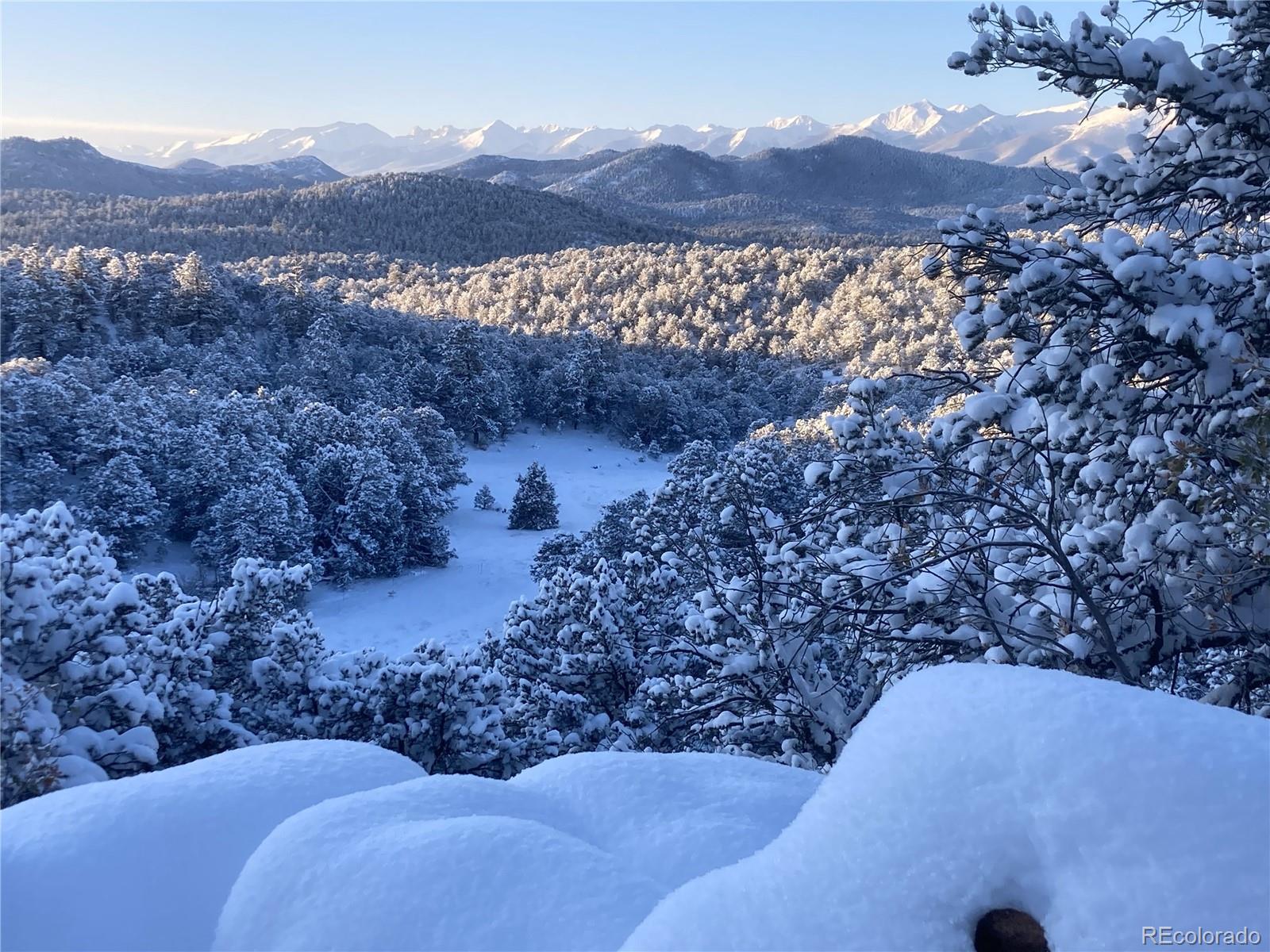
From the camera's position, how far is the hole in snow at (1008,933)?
1.55 m

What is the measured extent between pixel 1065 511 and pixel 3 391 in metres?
25.1

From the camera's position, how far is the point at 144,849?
2975 mm

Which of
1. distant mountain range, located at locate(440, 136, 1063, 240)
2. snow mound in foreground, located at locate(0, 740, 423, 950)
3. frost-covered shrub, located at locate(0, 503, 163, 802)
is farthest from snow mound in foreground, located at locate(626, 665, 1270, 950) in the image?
distant mountain range, located at locate(440, 136, 1063, 240)

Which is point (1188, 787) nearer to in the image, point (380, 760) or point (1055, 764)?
point (1055, 764)

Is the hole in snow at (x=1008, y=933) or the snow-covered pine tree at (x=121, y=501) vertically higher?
the hole in snow at (x=1008, y=933)

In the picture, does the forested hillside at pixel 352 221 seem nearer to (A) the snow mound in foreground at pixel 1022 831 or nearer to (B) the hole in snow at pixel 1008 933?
(A) the snow mound in foreground at pixel 1022 831

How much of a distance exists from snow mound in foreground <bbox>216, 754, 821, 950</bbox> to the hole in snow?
3.79 feet

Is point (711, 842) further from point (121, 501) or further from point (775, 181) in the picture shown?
point (775, 181)

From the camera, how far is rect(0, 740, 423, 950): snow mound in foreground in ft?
8.93

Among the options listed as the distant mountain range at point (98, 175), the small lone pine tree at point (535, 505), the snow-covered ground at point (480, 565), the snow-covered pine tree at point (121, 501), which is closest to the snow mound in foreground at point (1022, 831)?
the snow-covered ground at point (480, 565)

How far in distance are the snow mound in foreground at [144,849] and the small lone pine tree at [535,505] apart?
27048mm

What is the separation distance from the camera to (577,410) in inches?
1720

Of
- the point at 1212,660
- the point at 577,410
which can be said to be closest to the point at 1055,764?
the point at 1212,660

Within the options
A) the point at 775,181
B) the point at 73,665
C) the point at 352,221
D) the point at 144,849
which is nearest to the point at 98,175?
the point at 352,221
